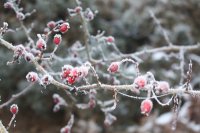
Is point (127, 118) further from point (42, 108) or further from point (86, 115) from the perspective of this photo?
point (42, 108)

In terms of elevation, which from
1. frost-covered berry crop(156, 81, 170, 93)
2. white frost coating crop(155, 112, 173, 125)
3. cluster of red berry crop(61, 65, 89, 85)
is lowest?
frost-covered berry crop(156, 81, 170, 93)

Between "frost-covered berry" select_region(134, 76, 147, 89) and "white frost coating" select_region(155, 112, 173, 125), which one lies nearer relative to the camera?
"frost-covered berry" select_region(134, 76, 147, 89)

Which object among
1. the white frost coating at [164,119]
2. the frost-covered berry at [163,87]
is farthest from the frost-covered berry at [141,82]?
the white frost coating at [164,119]

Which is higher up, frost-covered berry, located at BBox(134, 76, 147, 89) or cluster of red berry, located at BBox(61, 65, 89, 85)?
cluster of red berry, located at BBox(61, 65, 89, 85)

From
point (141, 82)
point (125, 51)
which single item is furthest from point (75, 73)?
point (125, 51)

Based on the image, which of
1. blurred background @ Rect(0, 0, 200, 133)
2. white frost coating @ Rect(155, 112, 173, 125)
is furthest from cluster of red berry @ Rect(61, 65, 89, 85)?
white frost coating @ Rect(155, 112, 173, 125)

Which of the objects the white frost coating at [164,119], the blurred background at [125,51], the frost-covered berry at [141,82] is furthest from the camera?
the white frost coating at [164,119]

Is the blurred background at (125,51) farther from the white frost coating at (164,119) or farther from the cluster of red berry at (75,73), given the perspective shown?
the cluster of red berry at (75,73)

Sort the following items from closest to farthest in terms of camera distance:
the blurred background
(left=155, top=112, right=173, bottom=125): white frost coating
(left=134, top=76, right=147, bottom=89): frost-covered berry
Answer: (left=134, top=76, right=147, bottom=89): frost-covered berry, the blurred background, (left=155, top=112, right=173, bottom=125): white frost coating

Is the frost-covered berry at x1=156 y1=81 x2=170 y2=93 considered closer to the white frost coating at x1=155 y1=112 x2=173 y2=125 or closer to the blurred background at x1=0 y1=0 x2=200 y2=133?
the blurred background at x1=0 y1=0 x2=200 y2=133
